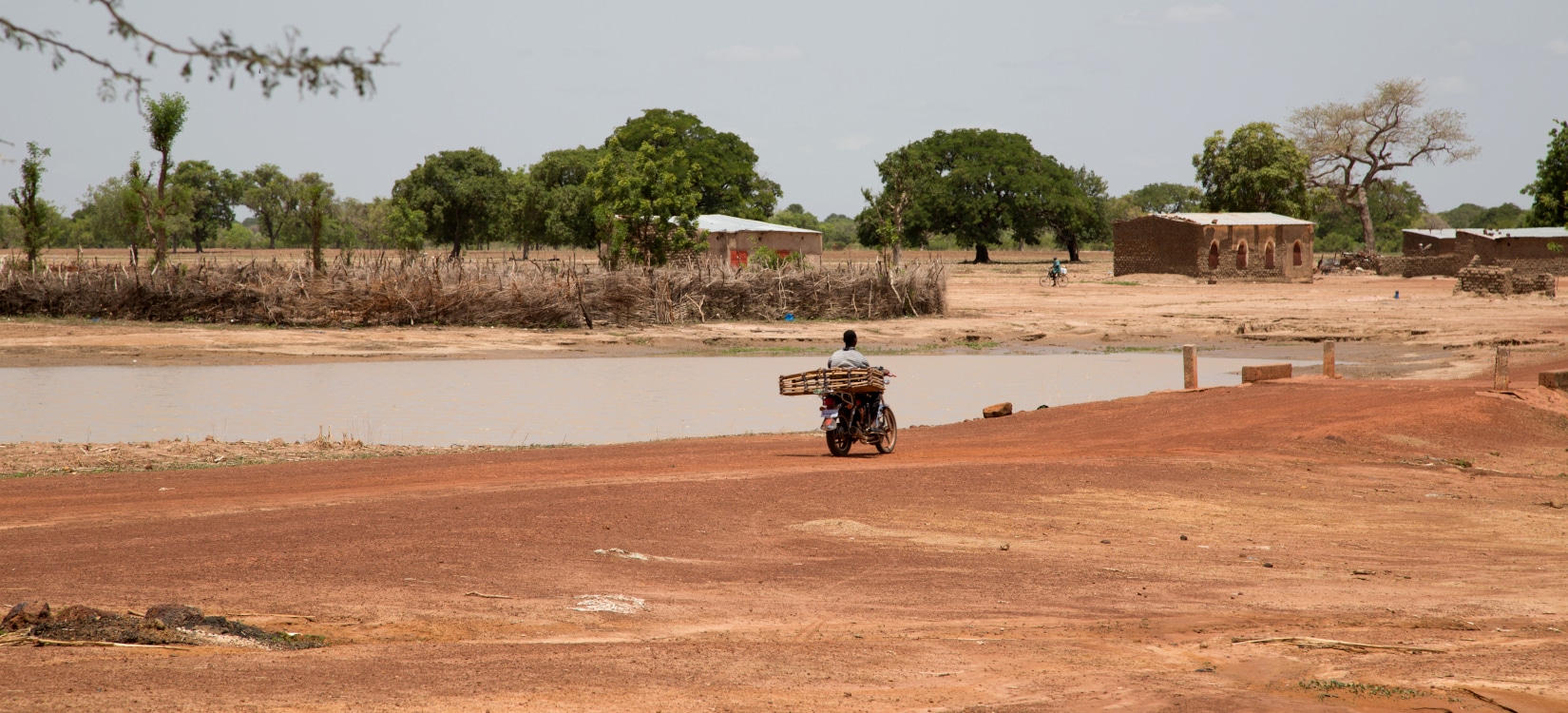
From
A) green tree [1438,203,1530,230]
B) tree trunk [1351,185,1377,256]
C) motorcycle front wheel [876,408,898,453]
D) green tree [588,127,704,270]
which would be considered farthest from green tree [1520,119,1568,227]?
motorcycle front wheel [876,408,898,453]

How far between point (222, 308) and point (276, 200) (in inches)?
2891

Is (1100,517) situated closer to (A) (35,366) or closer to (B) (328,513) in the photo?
(B) (328,513)

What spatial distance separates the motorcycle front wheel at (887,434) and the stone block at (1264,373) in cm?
911

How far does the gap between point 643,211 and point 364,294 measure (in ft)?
40.2

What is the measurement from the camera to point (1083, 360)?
31.6m

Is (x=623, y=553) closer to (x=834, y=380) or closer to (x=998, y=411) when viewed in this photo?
(x=834, y=380)

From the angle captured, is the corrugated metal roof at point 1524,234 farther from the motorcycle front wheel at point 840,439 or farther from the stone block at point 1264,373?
the motorcycle front wheel at point 840,439

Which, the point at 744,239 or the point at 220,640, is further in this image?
the point at 744,239

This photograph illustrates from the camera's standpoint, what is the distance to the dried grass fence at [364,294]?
35.5 m

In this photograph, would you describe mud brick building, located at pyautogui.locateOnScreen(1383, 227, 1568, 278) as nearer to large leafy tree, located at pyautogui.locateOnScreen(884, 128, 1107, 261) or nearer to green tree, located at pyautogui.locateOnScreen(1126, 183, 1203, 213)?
large leafy tree, located at pyautogui.locateOnScreen(884, 128, 1107, 261)

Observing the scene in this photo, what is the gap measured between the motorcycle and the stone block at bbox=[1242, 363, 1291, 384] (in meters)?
9.46

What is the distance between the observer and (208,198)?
324ft

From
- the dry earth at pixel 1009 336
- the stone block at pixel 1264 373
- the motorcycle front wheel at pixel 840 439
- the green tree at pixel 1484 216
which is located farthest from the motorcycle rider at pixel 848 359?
the green tree at pixel 1484 216

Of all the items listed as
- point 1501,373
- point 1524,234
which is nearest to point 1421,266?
point 1524,234
